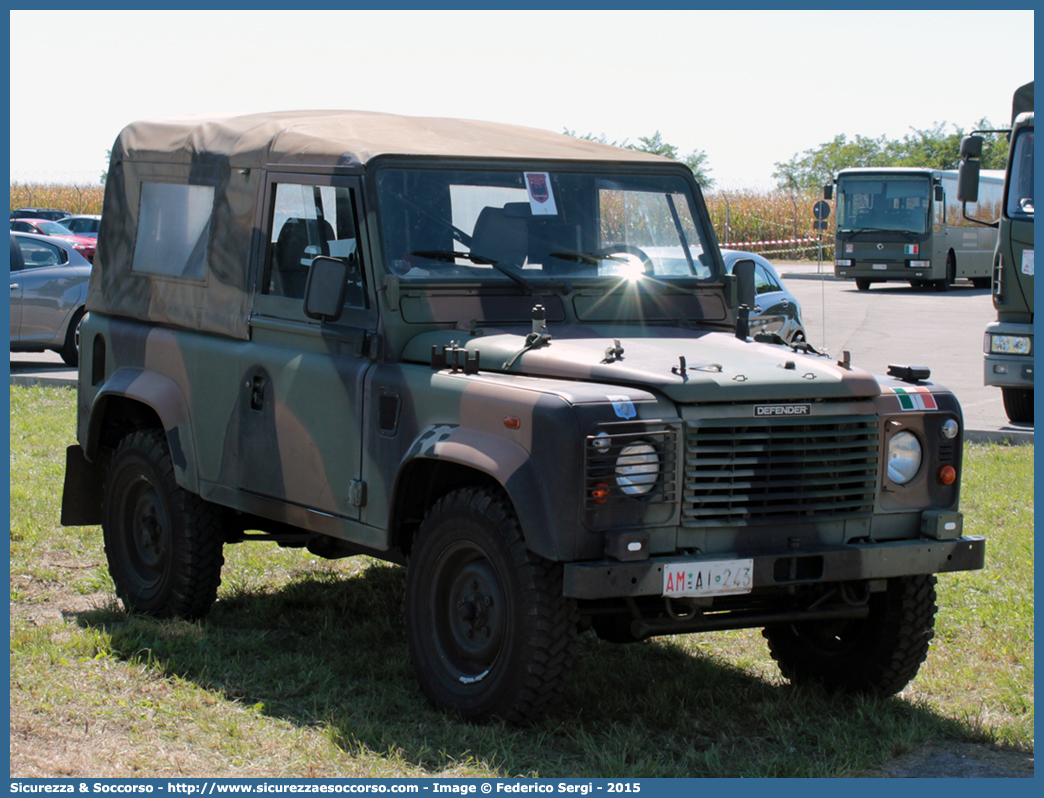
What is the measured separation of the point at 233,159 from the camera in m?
6.39

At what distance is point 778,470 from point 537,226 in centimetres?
171

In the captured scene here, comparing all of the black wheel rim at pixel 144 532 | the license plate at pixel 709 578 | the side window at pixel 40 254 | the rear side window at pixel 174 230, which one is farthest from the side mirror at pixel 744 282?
the side window at pixel 40 254

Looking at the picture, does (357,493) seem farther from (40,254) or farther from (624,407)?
(40,254)

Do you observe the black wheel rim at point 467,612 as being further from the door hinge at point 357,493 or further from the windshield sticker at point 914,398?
the windshield sticker at point 914,398

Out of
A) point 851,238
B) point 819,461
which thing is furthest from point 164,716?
point 851,238

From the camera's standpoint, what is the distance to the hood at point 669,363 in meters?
4.80

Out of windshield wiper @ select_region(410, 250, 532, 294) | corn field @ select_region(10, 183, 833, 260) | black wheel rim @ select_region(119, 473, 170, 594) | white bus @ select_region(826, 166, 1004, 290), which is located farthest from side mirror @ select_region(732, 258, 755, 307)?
corn field @ select_region(10, 183, 833, 260)

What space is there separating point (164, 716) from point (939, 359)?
52.4ft

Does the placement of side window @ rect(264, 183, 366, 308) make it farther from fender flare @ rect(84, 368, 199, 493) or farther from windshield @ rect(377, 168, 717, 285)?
fender flare @ rect(84, 368, 199, 493)

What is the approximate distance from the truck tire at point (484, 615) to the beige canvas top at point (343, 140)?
1.67 metres

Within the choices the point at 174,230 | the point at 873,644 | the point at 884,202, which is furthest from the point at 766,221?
the point at 873,644

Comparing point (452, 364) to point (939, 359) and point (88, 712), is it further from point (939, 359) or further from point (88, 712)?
point (939, 359)

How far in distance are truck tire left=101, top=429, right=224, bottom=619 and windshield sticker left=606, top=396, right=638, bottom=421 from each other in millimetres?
2664

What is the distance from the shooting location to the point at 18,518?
337 inches
